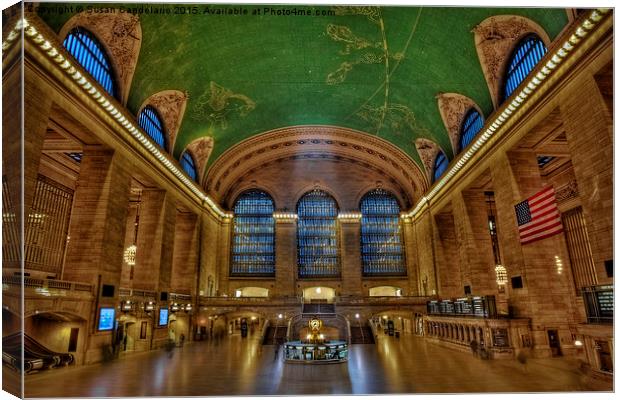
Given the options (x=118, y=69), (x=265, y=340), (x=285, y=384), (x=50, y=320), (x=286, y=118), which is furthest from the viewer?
(x=286, y=118)

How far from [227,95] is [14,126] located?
11.5 metres

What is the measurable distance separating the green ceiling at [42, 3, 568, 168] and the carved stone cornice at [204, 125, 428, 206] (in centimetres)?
749

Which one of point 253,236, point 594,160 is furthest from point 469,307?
point 253,236

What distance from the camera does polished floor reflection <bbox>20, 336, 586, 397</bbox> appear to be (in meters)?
7.82

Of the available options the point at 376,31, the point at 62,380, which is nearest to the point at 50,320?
the point at 62,380

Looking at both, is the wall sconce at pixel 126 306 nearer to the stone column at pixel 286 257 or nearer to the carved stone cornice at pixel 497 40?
the stone column at pixel 286 257

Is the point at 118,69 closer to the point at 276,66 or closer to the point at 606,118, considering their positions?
the point at 276,66

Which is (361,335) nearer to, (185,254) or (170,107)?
(185,254)

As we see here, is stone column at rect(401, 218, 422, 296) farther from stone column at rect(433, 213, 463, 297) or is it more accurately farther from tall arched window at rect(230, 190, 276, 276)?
tall arched window at rect(230, 190, 276, 276)

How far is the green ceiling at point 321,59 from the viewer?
39.8ft

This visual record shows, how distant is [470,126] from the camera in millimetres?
19203

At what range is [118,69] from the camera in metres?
14.4

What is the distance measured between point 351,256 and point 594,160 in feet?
69.2

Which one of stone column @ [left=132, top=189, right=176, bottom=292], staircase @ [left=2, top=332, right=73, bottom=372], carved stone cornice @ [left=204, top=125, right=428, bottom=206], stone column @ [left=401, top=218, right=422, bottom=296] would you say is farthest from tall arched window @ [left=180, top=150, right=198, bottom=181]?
stone column @ [left=401, top=218, right=422, bottom=296]
